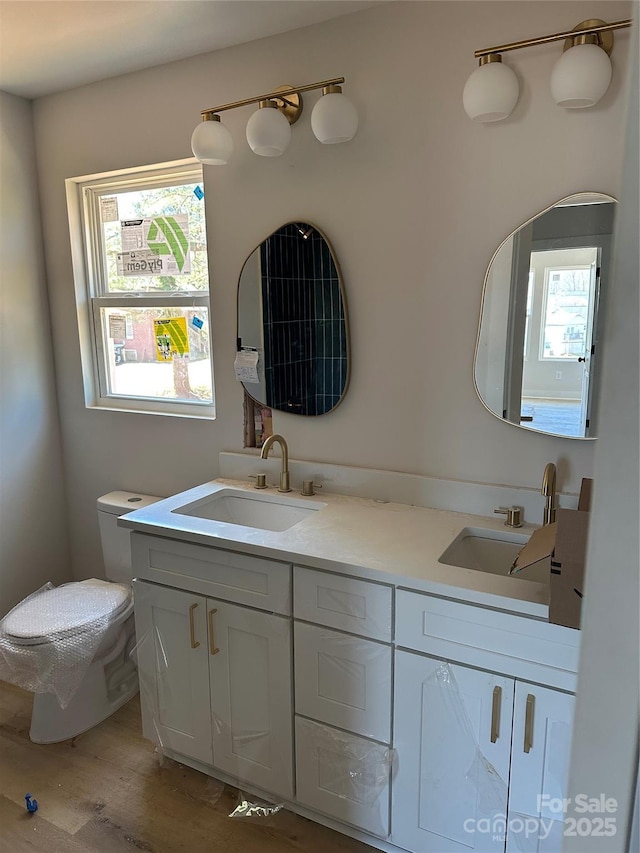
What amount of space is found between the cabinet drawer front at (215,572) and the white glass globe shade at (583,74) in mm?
1436

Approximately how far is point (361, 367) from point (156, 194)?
47.6 inches

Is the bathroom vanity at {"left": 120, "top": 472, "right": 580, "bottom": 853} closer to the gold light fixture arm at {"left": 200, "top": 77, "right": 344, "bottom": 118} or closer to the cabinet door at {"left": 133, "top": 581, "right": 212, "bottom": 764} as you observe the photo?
the cabinet door at {"left": 133, "top": 581, "right": 212, "bottom": 764}

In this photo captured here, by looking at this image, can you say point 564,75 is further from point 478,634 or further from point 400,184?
point 478,634

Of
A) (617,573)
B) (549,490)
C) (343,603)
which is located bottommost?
(343,603)

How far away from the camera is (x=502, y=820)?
4.76ft

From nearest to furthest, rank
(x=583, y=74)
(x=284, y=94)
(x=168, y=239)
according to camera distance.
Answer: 1. (x=583, y=74)
2. (x=284, y=94)
3. (x=168, y=239)

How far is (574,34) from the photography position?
4.88 ft

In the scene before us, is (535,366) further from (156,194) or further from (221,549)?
(156,194)

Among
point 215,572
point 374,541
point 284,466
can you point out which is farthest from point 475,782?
point 284,466

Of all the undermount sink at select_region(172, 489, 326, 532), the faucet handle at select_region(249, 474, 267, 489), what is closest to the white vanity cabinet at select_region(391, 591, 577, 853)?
the undermount sink at select_region(172, 489, 326, 532)

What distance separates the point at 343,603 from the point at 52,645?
1.10m

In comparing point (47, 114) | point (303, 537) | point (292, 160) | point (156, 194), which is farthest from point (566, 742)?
point (47, 114)

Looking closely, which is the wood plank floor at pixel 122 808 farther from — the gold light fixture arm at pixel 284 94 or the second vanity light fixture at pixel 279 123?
the gold light fixture arm at pixel 284 94

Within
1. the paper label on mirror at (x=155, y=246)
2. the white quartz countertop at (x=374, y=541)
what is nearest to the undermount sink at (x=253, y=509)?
the white quartz countertop at (x=374, y=541)
